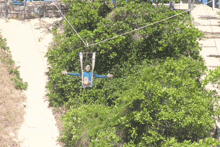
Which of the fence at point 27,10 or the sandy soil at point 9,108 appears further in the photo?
the fence at point 27,10

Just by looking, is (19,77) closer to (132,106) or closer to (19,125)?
(19,125)

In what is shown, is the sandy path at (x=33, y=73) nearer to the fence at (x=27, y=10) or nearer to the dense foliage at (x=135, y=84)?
the fence at (x=27, y=10)

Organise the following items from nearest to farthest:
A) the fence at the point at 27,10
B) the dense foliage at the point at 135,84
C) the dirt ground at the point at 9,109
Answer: the dense foliage at the point at 135,84 < the dirt ground at the point at 9,109 < the fence at the point at 27,10

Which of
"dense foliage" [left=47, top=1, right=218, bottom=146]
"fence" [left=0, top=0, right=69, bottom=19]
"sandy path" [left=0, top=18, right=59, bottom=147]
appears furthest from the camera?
"fence" [left=0, top=0, right=69, bottom=19]

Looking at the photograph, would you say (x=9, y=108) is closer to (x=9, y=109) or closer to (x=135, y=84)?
(x=9, y=109)

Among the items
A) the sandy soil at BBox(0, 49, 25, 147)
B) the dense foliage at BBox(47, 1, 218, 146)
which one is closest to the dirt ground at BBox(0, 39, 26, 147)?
the sandy soil at BBox(0, 49, 25, 147)

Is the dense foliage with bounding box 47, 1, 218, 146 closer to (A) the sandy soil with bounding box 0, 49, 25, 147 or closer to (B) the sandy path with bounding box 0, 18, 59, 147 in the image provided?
(B) the sandy path with bounding box 0, 18, 59, 147

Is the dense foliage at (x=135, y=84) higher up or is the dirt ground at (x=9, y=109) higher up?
the dense foliage at (x=135, y=84)

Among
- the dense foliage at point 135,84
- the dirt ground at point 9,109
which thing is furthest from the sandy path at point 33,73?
the dense foliage at point 135,84
